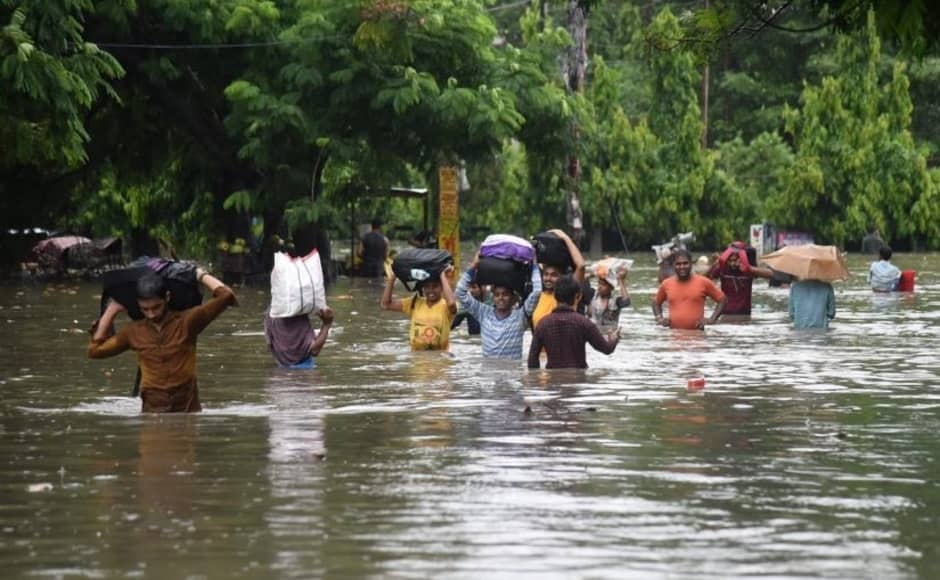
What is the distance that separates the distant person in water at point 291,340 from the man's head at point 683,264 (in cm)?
573

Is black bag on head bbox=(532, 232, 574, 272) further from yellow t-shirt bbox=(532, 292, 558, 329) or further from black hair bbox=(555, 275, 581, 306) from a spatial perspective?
black hair bbox=(555, 275, 581, 306)

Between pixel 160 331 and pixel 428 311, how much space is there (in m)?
6.37

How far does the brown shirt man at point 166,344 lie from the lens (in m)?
13.3

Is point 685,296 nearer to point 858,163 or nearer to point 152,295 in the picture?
point 152,295

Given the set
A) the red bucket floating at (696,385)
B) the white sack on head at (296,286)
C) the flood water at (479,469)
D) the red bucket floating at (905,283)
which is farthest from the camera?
the red bucket floating at (905,283)

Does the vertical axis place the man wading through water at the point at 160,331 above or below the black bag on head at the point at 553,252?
below

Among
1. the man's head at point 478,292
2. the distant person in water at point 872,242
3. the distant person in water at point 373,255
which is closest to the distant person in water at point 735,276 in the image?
the man's head at point 478,292

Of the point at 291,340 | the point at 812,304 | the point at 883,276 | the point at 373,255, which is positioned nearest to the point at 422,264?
the point at 291,340

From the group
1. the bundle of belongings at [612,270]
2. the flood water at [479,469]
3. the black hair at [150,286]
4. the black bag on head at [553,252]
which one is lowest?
the flood water at [479,469]

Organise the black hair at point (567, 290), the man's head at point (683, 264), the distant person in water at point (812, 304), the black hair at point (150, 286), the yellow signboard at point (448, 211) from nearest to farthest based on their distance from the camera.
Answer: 1. the black hair at point (150, 286)
2. the black hair at point (567, 290)
3. the man's head at point (683, 264)
4. the distant person in water at point (812, 304)
5. the yellow signboard at point (448, 211)

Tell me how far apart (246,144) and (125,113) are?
384cm

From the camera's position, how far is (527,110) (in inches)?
1545

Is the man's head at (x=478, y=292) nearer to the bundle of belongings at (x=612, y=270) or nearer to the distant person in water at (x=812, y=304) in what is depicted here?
the bundle of belongings at (x=612, y=270)

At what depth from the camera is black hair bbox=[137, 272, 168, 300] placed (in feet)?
43.4
